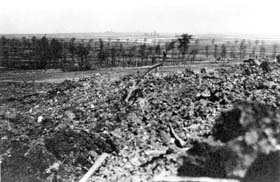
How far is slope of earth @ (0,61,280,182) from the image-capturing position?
8.22 metres

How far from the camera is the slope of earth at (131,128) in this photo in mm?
8219

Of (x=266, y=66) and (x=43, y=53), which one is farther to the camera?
(x=43, y=53)

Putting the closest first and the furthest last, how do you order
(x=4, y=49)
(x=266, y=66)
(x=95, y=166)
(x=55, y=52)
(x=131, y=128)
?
(x=95, y=166) → (x=131, y=128) → (x=266, y=66) → (x=55, y=52) → (x=4, y=49)

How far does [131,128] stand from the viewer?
30.9 ft

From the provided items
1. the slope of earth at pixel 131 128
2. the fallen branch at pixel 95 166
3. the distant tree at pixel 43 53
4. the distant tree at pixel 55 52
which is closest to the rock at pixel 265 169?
the slope of earth at pixel 131 128

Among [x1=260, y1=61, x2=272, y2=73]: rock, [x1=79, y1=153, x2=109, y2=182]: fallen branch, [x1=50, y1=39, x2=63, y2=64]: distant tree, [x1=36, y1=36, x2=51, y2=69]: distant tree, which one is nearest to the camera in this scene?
[x1=79, y1=153, x2=109, y2=182]: fallen branch

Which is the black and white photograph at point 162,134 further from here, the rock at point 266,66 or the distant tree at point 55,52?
the distant tree at point 55,52

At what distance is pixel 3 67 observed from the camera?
180 feet

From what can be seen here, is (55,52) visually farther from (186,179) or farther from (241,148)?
(241,148)

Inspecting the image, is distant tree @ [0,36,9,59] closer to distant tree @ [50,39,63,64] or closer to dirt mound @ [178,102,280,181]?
distant tree @ [50,39,63,64]

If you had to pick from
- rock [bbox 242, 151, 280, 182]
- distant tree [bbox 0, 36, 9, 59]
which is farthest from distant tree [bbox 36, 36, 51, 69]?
rock [bbox 242, 151, 280, 182]

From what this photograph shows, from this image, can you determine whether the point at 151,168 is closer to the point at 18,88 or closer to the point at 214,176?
the point at 214,176

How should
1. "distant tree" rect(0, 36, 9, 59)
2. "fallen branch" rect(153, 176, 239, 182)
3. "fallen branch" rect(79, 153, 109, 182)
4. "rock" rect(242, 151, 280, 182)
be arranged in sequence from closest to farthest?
"fallen branch" rect(153, 176, 239, 182) < "rock" rect(242, 151, 280, 182) < "fallen branch" rect(79, 153, 109, 182) < "distant tree" rect(0, 36, 9, 59)

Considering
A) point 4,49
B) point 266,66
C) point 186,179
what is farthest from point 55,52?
point 186,179
